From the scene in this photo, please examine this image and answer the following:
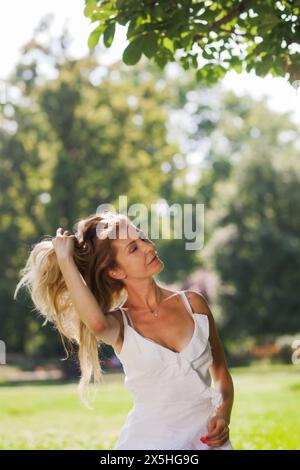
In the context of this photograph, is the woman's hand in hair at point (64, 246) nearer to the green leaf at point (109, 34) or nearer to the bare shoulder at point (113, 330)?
the bare shoulder at point (113, 330)

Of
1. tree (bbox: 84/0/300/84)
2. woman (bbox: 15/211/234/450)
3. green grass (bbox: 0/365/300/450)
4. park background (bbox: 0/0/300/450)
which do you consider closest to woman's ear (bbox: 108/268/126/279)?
woman (bbox: 15/211/234/450)

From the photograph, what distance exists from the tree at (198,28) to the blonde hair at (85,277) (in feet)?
5.63

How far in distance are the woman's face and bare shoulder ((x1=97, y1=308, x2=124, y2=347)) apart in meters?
0.27

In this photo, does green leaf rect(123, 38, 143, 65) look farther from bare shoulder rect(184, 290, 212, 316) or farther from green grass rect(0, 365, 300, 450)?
green grass rect(0, 365, 300, 450)

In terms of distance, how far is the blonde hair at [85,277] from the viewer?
14.1 feet

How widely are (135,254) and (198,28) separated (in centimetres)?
263

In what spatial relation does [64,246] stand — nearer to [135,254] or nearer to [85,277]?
[85,277]

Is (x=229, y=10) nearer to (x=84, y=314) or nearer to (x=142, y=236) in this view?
(x=142, y=236)

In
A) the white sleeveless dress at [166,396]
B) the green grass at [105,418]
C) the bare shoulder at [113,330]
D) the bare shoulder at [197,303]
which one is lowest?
the green grass at [105,418]

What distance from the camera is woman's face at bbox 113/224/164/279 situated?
13.8 ft

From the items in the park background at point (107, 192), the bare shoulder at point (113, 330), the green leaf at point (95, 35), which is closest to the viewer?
the bare shoulder at point (113, 330)

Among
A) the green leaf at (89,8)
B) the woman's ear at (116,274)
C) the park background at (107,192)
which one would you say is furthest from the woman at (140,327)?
the park background at (107,192)

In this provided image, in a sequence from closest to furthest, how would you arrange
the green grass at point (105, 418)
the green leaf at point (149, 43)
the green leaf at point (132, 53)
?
the green leaf at point (132, 53) → the green leaf at point (149, 43) → the green grass at point (105, 418)

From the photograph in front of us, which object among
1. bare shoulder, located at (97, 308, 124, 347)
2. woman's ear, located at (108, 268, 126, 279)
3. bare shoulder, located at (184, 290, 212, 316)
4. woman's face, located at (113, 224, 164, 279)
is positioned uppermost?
woman's face, located at (113, 224, 164, 279)
